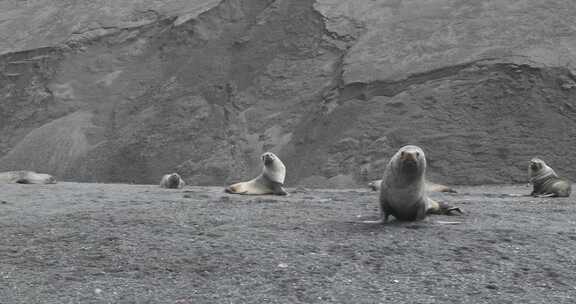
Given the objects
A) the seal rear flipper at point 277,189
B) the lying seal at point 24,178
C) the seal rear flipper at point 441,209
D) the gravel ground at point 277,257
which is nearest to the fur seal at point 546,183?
the gravel ground at point 277,257

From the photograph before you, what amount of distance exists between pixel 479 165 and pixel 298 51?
23.3ft

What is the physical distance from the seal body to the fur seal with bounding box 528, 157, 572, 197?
4110 mm

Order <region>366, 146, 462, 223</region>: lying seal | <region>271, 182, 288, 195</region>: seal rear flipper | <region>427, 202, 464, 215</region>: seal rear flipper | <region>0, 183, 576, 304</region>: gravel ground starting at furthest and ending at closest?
1. <region>271, 182, 288, 195</region>: seal rear flipper
2. <region>427, 202, 464, 215</region>: seal rear flipper
3. <region>366, 146, 462, 223</region>: lying seal
4. <region>0, 183, 576, 304</region>: gravel ground

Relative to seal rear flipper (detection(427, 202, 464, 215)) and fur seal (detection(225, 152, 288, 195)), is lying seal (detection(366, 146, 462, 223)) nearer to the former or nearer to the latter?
seal rear flipper (detection(427, 202, 464, 215))

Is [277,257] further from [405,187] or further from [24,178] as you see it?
[24,178]

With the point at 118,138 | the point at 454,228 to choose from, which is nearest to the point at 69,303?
the point at 454,228

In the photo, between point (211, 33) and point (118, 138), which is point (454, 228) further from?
point (211, 33)

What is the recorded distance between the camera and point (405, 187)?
239 inches

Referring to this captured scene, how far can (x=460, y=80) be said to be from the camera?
50.4ft

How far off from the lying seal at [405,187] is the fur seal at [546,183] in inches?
162

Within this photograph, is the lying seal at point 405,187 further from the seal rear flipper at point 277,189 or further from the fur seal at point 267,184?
the fur seal at point 267,184

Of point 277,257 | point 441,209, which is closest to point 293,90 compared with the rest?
point 441,209

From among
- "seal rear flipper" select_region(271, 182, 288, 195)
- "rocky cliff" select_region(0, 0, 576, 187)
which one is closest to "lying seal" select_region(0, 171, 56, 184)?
"rocky cliff" select_region(0, 0, 576, 187)

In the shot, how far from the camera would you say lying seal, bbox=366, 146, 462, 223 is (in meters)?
5.97
